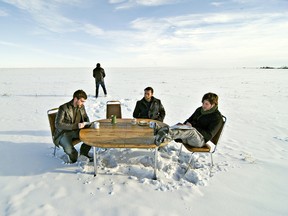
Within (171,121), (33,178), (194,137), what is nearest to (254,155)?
(194,137)

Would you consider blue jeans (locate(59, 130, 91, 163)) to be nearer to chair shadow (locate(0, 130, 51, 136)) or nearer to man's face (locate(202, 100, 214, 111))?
chair shadow (locate(0, 130, 51, 136))

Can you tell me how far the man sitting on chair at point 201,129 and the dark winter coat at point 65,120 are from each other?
1669 mm

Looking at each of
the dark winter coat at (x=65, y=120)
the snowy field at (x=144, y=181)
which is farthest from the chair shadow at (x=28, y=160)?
the dark winter coat at (x=65, y=120)

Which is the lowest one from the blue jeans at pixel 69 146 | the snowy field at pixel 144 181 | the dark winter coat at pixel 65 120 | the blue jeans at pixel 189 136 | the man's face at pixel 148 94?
the snowy field at pixel 144 181

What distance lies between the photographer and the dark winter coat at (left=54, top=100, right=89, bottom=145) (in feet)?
11.3

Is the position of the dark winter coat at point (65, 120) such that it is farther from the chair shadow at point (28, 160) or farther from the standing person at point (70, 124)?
the chair shadow at point (28, 160)

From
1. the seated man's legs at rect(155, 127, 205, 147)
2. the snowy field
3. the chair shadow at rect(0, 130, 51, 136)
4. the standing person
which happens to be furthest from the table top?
the chair shadow at rect(0, 130, 51, 136)

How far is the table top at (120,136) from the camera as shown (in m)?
2.84

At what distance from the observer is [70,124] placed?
137 inches

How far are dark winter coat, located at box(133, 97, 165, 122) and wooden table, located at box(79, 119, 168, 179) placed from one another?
2.30 ft

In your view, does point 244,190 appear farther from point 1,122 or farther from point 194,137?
point 1,122

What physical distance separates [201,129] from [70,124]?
239 centimetres

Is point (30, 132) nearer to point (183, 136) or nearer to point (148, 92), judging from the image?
point (148, 92)

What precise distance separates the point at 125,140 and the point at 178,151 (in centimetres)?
169
